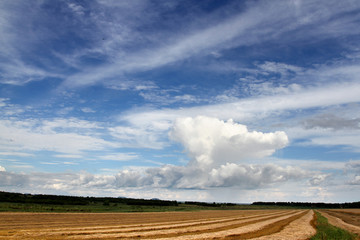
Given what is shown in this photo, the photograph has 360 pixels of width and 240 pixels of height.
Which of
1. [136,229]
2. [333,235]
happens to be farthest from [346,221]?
[136,229]

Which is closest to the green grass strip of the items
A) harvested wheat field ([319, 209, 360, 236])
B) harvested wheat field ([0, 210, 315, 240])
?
harvested wheat field ([0, 210, 315, 240])

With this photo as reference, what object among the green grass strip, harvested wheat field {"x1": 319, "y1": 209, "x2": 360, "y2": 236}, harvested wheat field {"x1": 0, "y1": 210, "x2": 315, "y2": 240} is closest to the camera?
harvested wheat field {"x1": 0, "y1": 210, "x2": 315, "y2": 240}

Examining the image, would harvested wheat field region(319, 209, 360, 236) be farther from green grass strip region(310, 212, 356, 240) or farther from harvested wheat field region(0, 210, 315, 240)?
harvested wheat field region(0, 210, 315, 240)

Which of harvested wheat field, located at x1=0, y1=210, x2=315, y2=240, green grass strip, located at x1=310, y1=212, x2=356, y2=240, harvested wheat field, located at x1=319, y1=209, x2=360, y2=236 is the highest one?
harvested wheat field, located at x1=0, y1=210, x2=315, y2=240

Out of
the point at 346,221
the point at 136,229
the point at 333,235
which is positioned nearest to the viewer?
the point at 333,235

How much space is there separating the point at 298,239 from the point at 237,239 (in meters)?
6.58

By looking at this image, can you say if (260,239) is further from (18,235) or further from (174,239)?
(18,235)

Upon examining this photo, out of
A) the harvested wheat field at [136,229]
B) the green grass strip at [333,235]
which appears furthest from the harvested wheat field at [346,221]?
the harvested wheat field at [136,229]

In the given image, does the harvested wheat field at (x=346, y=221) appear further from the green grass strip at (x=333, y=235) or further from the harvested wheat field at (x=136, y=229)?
the harvested wheat field at (x=136, y=229)

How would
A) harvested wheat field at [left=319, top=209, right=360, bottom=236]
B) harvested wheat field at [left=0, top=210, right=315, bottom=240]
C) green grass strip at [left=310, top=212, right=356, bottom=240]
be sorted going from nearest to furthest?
harvested wheat field at [left=0, top=210, right=315, bottom=240], green grass strip at [left=310, top=212, right=356, bottom=240], harvested wheat field at [left=319, top=209, right=360, bottom=236]

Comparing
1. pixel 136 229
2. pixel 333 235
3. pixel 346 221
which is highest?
pixel 136 229

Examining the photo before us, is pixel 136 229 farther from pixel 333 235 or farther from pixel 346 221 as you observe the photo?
pixel 346 221

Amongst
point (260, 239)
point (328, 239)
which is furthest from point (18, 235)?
point (328, 239)

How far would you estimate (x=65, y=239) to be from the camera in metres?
25.0
